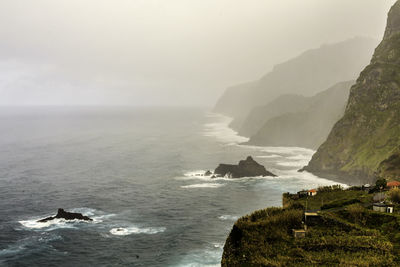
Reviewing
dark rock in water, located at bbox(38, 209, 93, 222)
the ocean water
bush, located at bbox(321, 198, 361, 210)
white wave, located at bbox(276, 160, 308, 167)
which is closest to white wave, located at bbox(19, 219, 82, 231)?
the ocean water

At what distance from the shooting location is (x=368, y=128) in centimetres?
13625

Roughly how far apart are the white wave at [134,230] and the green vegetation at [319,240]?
A: 35.0 m

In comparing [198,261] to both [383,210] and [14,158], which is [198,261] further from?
[14,158]

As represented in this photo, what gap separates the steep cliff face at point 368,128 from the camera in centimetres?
12419

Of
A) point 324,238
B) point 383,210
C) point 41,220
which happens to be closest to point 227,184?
point 41,220

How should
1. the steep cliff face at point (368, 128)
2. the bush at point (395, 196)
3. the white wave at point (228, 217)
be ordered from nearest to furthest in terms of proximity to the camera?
1. the bush at point (395, 196)
2. the white wave at point (228, 217)
3. the steep cliff face at point (368, 128)

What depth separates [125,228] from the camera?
79.9 meters

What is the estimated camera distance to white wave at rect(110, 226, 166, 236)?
7706 centimetres

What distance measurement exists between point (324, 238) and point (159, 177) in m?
97.5

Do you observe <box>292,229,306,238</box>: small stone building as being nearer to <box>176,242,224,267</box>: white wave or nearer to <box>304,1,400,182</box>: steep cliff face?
<box>176,242,224,267</box>: white wave

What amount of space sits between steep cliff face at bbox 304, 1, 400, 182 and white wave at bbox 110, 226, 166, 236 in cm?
6843

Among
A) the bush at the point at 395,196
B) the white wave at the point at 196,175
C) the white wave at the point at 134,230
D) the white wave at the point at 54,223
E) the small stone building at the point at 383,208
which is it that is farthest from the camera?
the white wave at the point at 196,175

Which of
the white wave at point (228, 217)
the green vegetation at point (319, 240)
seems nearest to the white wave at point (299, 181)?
the white wave at point (228, 217)

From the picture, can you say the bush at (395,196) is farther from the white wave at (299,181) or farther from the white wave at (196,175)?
the white wave at (196,175)
